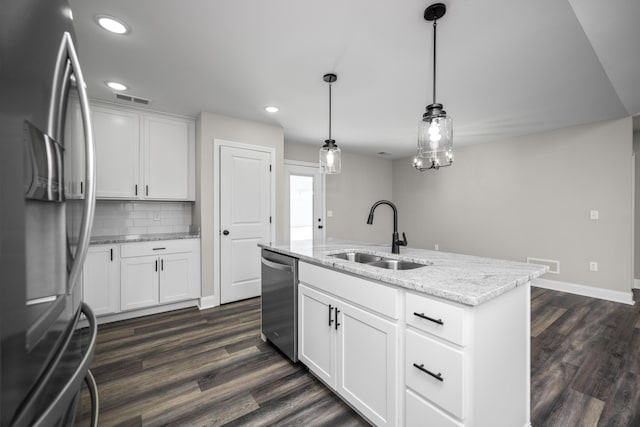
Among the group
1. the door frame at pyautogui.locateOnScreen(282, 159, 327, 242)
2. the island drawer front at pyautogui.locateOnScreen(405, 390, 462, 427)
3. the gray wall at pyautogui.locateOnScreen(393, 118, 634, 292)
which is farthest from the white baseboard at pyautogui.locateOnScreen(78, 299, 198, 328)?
the gray wall at pyautogui.locateOnScreen(393, 118, 634, 292)

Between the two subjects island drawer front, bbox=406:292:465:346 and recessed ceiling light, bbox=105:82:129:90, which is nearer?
island drawer front, bbox=406:292:465:346

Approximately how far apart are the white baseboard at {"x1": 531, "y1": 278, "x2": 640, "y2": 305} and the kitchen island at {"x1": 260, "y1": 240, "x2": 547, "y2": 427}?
342cm

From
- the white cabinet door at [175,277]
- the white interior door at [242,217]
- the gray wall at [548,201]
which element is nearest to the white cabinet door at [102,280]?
the white cabinet door at [175,277]

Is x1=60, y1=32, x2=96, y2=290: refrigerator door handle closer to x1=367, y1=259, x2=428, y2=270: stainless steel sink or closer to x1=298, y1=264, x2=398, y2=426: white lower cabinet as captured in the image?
x1=298, y1=264, x2=398, y2=426: white lower cabinet

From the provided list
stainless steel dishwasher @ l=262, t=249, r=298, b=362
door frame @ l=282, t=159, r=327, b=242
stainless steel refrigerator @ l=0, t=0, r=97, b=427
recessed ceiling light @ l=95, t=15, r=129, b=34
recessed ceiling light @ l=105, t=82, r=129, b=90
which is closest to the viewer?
stainless steel refrigerator @ l=0, t=0, r=97, b=427

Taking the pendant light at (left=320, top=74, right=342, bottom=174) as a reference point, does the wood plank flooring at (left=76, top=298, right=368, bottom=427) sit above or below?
below

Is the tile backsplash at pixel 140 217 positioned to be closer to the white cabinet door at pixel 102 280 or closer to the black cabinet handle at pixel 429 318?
the white cabinet door at pixel 102 280

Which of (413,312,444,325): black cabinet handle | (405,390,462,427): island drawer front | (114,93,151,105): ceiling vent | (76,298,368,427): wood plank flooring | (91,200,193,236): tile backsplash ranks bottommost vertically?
(76,298,368,427): wood plank flooring

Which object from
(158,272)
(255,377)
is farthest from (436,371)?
(158,272)

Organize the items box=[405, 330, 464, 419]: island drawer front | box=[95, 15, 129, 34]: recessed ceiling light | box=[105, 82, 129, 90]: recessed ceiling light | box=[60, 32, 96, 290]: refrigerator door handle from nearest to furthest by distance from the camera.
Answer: box=[60, 32, 96, 290]: refrigerator door handle < box=[405, 330, 464, 419]: island drawer front < box=[95, 15, 129, 34]: recessed ceiling light < box=[105, 82, 129, 90]: recessed ceiling light

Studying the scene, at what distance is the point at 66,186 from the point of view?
67cm

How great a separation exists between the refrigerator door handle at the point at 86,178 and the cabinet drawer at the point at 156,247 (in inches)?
111

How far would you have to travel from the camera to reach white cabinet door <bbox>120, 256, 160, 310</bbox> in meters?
3.07

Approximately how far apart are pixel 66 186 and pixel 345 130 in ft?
13.1
